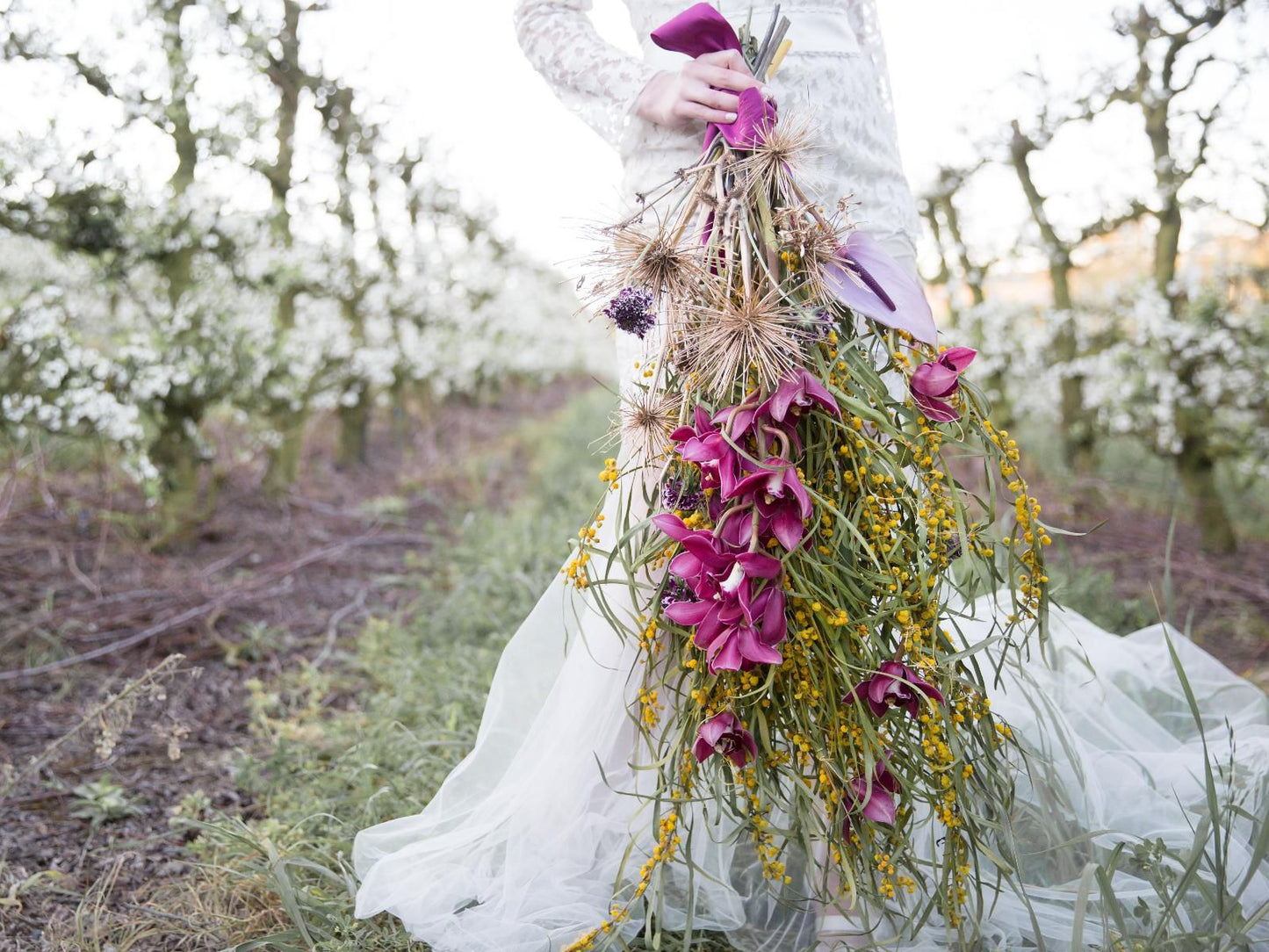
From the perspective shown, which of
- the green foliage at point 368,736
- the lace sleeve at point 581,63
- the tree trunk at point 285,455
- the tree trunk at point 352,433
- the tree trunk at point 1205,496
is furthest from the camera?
the tree trunk at point 352,433

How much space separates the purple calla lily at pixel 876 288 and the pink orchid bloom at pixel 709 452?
0.90ft

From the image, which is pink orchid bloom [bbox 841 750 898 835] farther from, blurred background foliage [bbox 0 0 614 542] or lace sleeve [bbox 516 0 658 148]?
blurred background foliage [bbox 0 0 614 542]

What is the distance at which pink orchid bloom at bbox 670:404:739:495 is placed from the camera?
1188 millimetres

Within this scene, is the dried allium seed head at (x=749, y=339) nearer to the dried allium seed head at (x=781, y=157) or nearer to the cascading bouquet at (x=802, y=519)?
the cascading bouquet at (x=802, y=519)

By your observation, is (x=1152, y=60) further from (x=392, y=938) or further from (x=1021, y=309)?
(x=392, y=938)

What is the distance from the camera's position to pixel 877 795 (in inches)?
50.0

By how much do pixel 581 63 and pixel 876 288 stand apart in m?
0.68

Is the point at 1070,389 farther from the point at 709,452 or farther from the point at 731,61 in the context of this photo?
the point at 709,452

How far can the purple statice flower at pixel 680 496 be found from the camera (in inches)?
52.0

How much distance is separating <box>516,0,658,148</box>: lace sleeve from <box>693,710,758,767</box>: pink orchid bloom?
→ 3.23ft

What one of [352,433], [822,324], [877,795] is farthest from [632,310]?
→ [352,433]

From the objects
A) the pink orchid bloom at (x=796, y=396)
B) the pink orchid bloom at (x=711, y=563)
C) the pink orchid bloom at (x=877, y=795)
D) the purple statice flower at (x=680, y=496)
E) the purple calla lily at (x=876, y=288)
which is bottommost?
the pink orchid bloom at (x=877, y=795)

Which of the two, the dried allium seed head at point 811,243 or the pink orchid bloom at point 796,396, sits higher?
the dried allium seed head at point 811,243

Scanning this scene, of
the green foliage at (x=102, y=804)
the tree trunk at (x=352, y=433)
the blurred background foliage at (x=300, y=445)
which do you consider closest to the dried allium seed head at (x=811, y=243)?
the blurred background foliage at (x=300, y=445)
